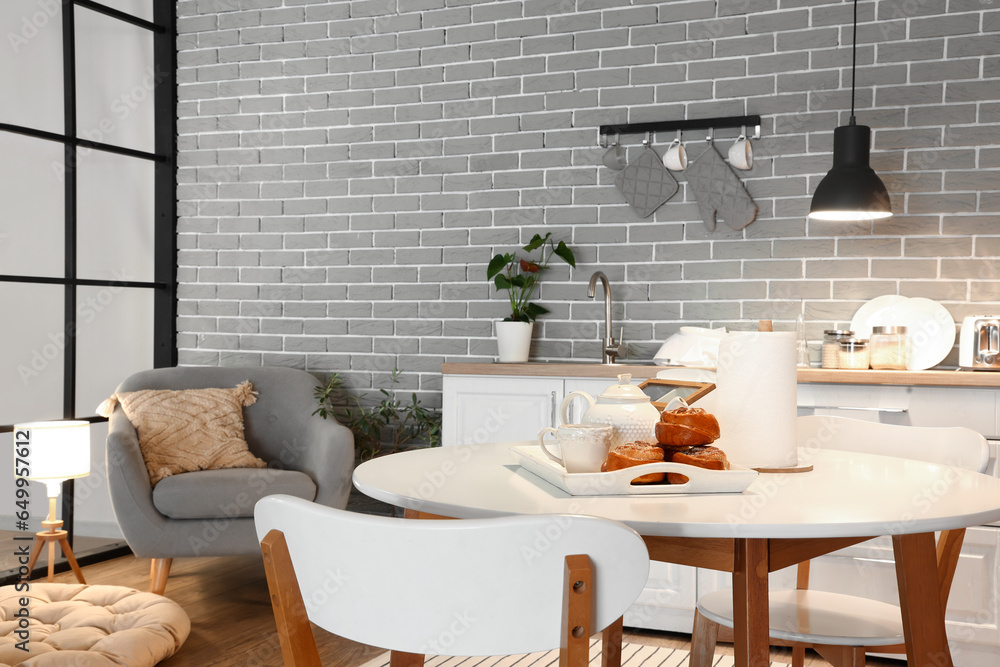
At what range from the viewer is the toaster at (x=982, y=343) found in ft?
9.19

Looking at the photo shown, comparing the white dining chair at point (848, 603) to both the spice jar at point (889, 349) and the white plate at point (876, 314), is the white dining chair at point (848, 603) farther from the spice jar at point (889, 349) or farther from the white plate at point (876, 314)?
the white plate at point (876, 314)

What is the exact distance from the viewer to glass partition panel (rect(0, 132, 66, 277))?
3451 millimetres

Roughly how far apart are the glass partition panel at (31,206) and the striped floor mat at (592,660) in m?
2.22

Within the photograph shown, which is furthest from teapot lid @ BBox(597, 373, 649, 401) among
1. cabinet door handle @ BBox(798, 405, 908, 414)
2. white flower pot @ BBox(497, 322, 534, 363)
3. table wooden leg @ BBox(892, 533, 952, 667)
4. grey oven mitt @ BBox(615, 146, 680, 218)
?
grey oven mitt @ BBox(615, 146, 680, 218)

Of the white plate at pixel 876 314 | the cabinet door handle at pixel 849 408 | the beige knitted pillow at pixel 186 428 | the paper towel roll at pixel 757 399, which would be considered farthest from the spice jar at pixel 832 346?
the beige knitted pillow at pixel 186 428

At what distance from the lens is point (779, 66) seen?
3270 millimetres

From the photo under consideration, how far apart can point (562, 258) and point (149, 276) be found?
82.1 inches

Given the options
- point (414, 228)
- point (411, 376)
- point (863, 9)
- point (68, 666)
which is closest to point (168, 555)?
point (68, 666)

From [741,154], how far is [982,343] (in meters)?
1.06

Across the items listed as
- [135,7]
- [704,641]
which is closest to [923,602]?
[704,641]

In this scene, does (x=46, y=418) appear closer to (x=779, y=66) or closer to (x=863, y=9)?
(x=779, y=66)

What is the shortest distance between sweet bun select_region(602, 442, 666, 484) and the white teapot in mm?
48

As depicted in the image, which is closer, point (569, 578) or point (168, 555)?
point (569, 578)

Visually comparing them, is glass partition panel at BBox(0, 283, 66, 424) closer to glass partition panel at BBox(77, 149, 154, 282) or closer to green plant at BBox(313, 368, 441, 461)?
glass partition panel at BBox(77, 149, 154, 282)
